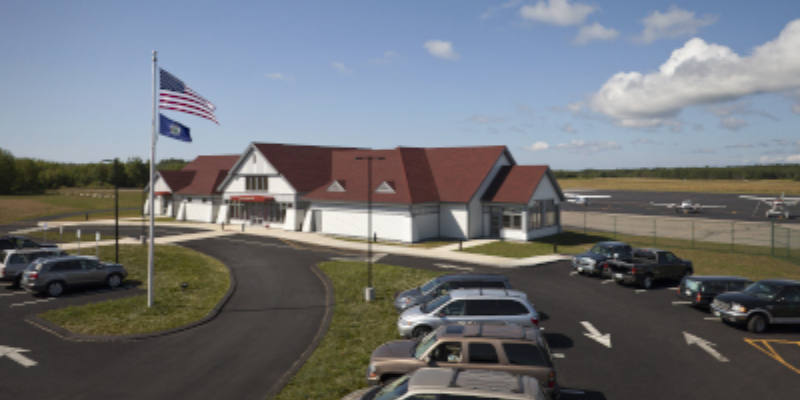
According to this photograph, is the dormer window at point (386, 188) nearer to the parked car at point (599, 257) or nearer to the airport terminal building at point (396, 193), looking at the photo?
the airport terminal building at point (396, 193)

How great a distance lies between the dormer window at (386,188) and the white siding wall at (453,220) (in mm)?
4960

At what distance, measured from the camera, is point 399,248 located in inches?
1553

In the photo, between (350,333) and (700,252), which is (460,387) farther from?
(700,252)

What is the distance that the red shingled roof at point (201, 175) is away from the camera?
60.6m

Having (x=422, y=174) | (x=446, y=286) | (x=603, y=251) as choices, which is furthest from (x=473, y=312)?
(x=422, y=174)

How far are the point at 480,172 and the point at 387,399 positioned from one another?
3798cm

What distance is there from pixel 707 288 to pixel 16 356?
27.1 meters

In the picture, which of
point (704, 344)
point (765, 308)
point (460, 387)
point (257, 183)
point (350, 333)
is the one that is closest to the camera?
point (460, 387)

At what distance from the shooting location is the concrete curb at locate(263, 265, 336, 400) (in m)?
12.9

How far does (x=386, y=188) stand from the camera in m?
44.2

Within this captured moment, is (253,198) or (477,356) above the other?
(253,198)

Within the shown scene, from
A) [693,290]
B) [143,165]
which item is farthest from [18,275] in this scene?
[143,165]

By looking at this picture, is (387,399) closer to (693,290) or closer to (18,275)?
(693,290)

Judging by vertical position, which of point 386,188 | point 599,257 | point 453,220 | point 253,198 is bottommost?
point 599,257
